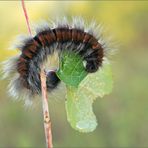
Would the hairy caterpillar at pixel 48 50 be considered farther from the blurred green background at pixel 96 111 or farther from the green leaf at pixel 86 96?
the blurred green background at pixel 96 111

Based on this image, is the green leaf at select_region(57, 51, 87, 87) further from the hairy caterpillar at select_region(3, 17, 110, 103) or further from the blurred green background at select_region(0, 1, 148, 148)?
the blurred green background at select_region(0, 1, 148, 148)

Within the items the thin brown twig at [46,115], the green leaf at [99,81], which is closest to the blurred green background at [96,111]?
the green leaf at [99,81]

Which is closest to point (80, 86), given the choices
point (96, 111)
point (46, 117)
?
point (46, 117)

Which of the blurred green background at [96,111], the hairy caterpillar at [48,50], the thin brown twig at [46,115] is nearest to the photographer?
the thin brown twig at [46,115]

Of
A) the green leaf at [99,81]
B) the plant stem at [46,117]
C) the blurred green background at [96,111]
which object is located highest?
the blurred green background at [96,111]

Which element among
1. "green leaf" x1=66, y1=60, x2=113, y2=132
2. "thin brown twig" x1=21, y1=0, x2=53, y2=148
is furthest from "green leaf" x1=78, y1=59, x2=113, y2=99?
"thin brown twig" x1=21, y1=0, x2=53, y2=148
